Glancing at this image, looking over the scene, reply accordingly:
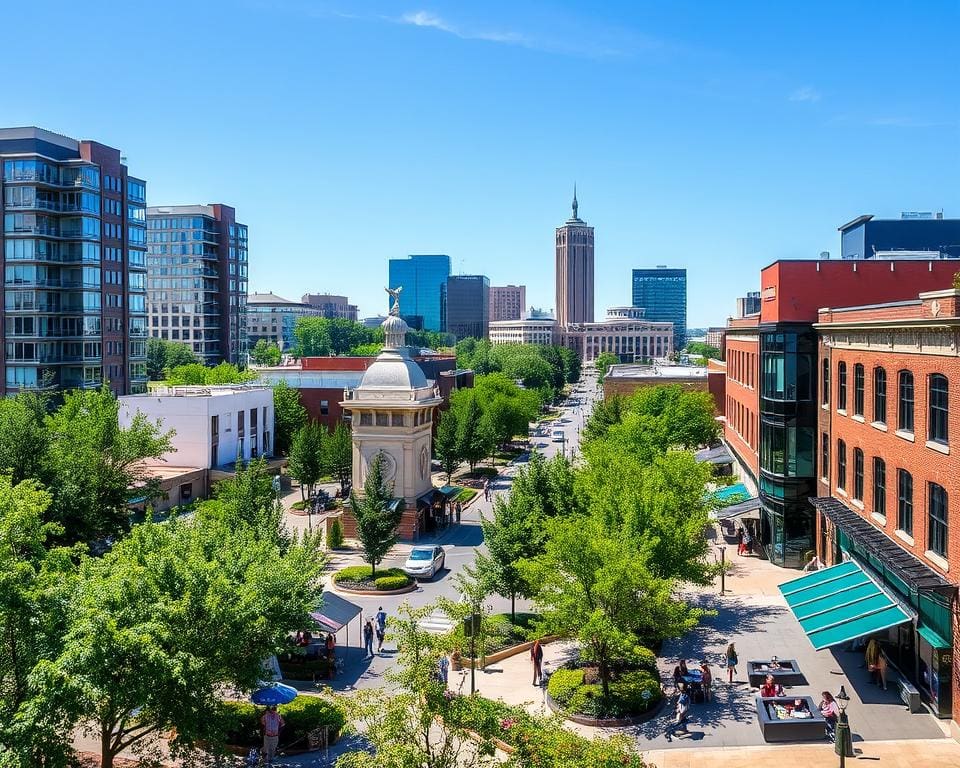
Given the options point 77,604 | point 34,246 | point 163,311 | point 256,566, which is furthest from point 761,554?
point 163,311

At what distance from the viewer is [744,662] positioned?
29422mm

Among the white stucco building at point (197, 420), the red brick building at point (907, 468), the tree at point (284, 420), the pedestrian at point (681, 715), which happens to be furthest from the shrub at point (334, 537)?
the tree at point (284, 420)

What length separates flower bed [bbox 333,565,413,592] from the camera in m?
40.2

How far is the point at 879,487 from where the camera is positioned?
3047 centimetres

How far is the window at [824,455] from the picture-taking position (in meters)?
38.6

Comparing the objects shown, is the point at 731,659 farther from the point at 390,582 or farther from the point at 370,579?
the point at 370,579

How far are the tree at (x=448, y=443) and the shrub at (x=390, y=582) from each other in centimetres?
3093

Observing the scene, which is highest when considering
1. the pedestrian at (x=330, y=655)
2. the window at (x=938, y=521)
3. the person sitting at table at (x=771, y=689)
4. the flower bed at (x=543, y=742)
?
the window at (x=938, y=521)

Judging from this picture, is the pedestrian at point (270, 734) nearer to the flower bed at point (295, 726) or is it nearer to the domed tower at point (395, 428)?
the flower bed at point (295, 726)

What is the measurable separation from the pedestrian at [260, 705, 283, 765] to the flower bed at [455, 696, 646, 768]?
8960 mm

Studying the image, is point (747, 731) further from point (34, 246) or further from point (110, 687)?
point (34, 246)

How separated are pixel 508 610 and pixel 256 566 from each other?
1840 cm

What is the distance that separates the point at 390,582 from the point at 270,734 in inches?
710

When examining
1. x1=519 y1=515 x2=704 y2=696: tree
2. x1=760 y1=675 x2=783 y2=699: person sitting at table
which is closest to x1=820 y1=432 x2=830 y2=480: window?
x1=519 y1=515 x2=704 y2=696: tree
